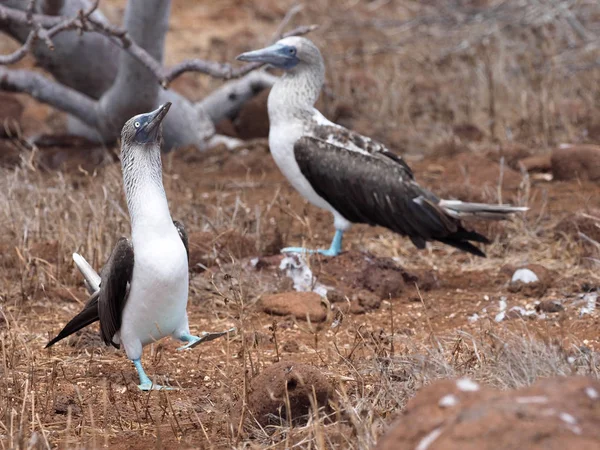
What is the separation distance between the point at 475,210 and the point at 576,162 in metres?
1.94

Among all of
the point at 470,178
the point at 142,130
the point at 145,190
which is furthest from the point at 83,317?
the point at 470,178

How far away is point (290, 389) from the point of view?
325 cm

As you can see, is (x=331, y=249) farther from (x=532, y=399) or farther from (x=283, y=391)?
(x=532, y=399)

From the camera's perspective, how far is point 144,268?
379cm

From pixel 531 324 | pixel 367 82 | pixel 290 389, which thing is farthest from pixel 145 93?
pixel 290 389

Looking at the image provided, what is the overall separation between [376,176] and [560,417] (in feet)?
12.4

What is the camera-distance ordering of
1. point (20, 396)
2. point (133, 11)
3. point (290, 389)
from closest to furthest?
1. point (290, 389)
2. point (20, 396)
3. point (133, 11)

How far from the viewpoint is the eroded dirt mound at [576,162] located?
23.1 feet

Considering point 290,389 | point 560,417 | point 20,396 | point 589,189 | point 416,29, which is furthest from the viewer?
point 416,29

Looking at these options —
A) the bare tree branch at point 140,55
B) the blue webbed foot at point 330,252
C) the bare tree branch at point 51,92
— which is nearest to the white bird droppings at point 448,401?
the blue webbed foot at point 330,252

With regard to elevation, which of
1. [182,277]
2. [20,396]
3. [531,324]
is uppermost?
[182,277]

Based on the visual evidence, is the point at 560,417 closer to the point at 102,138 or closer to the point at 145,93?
the point at 145,93

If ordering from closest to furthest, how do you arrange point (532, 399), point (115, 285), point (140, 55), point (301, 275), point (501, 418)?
point (501, 418) → point (532, 399) → point (115, 285) → point (301, 275) → point (140, 55)

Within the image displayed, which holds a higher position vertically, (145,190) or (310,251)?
(145,190)
